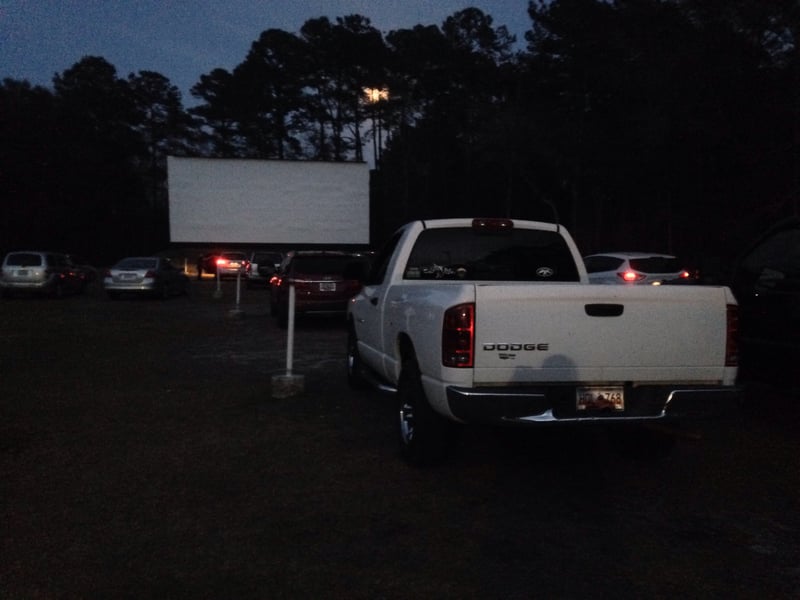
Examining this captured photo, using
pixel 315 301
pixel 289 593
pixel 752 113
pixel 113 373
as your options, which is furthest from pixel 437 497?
pixel 752 113

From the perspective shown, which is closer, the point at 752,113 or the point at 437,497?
the point at 437,497

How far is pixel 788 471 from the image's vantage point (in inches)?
203

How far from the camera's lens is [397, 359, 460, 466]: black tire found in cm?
495

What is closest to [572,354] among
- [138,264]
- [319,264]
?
[319,264]

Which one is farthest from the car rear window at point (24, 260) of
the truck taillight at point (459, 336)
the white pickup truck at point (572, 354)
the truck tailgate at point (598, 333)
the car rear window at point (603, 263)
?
the truck tailgate at point (598, 333)

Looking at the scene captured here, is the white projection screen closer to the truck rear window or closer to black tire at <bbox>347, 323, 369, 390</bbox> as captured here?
black tire at <bbox>347, 323, 369, 390</bbox>

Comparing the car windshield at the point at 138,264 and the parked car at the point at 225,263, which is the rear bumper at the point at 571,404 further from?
the parked car at the point at 225,263

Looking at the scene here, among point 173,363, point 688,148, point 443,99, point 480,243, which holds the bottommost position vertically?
point 173,363

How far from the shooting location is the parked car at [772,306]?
5.81 m

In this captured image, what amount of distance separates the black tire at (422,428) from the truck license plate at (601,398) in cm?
103

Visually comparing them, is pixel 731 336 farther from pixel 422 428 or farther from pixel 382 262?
pixel 382 262

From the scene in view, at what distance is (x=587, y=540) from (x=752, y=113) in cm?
2582

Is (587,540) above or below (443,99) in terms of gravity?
below

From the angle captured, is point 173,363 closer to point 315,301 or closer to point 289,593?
point 315,301
